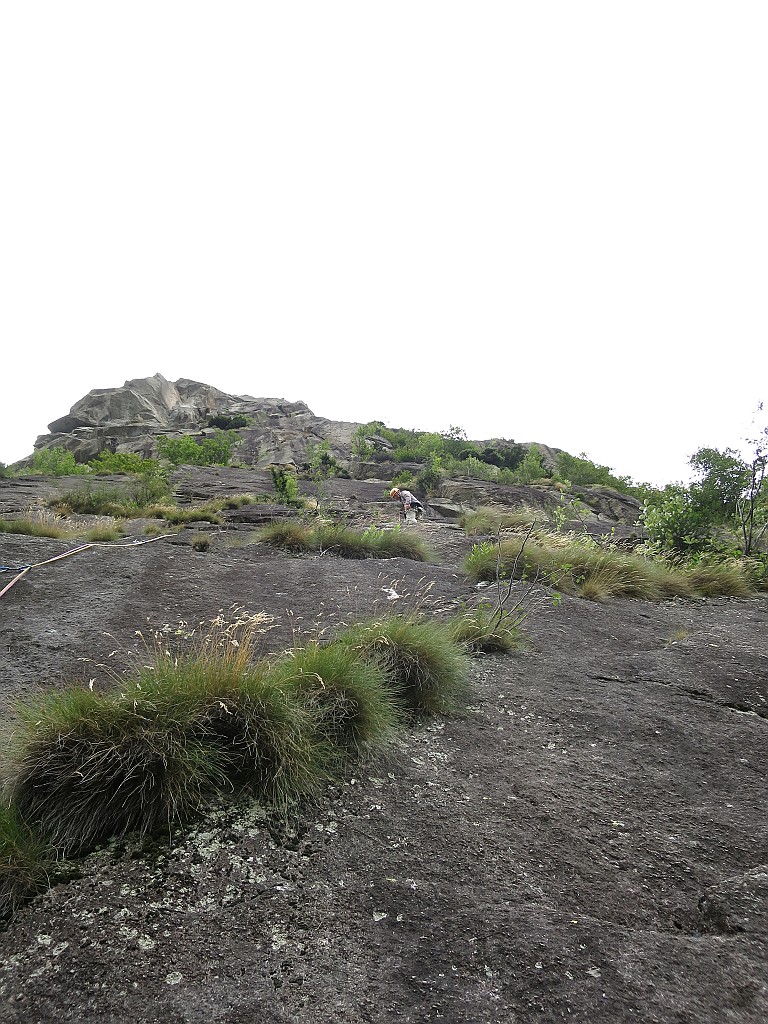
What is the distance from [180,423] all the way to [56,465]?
2277 cm

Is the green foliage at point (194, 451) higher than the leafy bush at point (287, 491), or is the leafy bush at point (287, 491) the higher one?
the green foliage at point (194, 451)

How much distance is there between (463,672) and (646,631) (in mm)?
3099

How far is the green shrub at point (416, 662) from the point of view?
4.07 meters

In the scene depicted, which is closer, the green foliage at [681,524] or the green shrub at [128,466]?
the green foliage at [681,524]

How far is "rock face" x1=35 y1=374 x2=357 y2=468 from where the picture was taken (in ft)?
124

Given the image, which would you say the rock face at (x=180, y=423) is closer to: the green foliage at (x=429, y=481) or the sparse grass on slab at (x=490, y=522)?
the green foliage at (x=429, y=481)

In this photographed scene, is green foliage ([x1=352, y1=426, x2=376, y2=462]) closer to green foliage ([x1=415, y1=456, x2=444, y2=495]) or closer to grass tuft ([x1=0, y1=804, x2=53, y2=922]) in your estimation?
green foliage ([x1=415, y1=456, x2=444, y2=495])

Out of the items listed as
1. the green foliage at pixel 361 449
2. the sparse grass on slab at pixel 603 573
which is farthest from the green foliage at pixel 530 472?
the sparse grass on slab at pixel 603 573

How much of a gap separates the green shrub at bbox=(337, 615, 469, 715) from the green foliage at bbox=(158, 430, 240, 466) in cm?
2055

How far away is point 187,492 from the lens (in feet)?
59.6

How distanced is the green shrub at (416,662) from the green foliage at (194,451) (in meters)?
20.6

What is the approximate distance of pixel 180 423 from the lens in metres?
48.7

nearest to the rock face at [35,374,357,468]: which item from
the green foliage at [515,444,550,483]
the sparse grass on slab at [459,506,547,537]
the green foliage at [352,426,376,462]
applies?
the green foliage at [352,426,376,462]

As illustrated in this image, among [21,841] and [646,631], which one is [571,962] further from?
[646,631]
